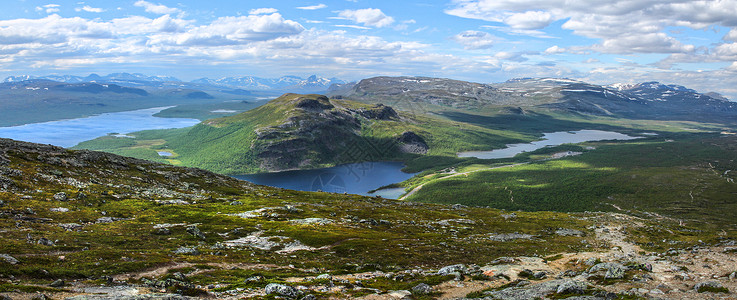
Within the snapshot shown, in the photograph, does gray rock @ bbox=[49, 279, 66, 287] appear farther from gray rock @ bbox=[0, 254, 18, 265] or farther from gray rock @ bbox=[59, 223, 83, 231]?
gray rock @ bbox=[59, 223, 83, 231]

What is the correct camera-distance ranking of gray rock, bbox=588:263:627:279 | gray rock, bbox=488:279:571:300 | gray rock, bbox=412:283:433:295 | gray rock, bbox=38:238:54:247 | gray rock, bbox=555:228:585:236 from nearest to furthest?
gray rock, bbox=488:279:571:300, gray rock, bbox=412:283:433:295, gray rock, bbox=38:238:54:247, gray rock, bbox=588:263:627:279, gray rock, bbox=555:228:585:236

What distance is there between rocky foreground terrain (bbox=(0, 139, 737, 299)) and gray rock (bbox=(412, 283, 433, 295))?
17cm

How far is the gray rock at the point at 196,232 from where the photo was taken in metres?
63.4

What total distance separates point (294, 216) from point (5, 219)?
5083 cm

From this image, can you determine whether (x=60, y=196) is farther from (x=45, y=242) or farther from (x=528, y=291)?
(x=528, y=291)

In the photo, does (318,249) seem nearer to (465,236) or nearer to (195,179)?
(465,236)

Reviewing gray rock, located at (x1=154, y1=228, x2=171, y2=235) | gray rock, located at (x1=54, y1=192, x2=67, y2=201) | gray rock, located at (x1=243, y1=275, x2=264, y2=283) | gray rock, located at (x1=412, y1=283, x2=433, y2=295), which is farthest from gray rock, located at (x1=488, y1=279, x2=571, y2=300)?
gray rock, located at (x1=54, y1=192, x2=67, y2=201)

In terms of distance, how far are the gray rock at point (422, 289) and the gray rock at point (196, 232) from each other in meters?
37.3

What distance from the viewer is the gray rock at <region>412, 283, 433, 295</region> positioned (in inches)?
1768

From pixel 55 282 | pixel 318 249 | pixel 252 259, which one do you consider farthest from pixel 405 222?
pixel 55 282

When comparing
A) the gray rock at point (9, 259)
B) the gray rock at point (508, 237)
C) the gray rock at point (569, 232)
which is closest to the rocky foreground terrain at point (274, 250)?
the gray rock at point (9, 259)

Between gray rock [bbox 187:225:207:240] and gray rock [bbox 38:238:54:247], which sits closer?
gray rock [bbox 38:238:54:247]

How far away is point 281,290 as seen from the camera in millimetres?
40000

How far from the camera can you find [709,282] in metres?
41.8
